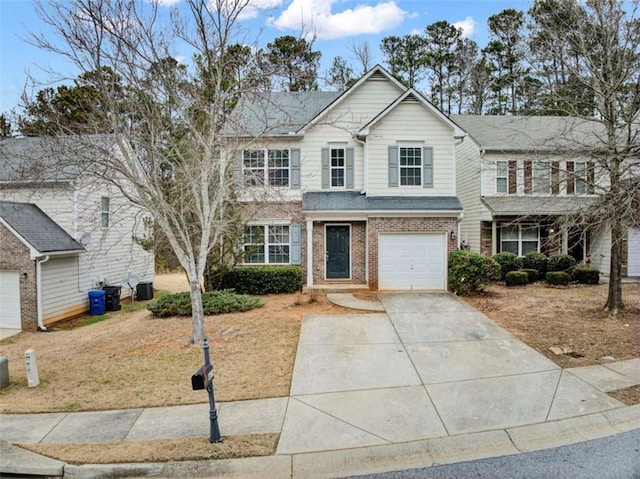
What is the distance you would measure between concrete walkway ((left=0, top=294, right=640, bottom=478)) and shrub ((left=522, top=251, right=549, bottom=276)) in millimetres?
10398

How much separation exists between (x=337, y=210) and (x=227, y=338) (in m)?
6.81

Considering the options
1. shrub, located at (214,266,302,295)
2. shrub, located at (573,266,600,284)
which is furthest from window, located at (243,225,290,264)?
shrub, located at (573,266,600,284)

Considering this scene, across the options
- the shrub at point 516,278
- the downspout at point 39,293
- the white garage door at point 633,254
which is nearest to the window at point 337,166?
the shrub at point 516,278

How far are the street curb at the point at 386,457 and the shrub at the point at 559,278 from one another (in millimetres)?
11717

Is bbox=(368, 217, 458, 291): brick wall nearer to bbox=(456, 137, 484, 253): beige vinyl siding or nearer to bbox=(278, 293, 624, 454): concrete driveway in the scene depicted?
bbox=(456, 137, 484, 253): beige vinyl siding

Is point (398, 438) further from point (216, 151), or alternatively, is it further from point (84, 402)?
point (216, 151)

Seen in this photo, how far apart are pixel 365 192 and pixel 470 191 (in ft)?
23.1

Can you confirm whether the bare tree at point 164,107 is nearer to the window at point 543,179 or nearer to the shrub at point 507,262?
the window at point 543,179

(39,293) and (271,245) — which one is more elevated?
(271,245)

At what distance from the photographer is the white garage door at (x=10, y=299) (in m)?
13.0

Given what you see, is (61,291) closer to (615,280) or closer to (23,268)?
(23,268)

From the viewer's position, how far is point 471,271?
42.5 ft

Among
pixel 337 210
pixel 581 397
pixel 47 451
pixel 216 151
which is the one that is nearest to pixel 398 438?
pixel 581 397

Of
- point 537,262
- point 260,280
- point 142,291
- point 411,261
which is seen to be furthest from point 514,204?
point 142,291
